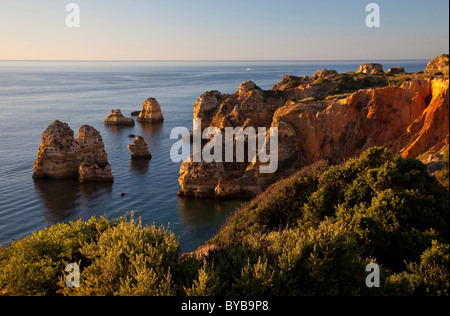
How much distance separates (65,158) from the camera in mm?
52969

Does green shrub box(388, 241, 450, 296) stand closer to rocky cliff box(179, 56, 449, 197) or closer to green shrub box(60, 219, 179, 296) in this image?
green shrub box(60, 219, 179, 296)

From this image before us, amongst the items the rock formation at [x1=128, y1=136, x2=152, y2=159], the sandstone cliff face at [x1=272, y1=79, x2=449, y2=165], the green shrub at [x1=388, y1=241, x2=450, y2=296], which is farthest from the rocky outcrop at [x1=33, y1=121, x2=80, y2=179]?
the green shrub at [x1=388, y1=241, x2=450, y2=296]

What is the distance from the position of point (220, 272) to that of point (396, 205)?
33.2 ft

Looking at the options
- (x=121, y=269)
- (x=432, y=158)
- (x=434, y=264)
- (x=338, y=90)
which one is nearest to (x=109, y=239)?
(x=121, y=269)

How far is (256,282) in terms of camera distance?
8.74 meters

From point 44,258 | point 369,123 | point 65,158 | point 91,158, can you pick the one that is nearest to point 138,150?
point 91,158

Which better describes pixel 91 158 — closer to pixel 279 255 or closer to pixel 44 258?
pixel 44 258

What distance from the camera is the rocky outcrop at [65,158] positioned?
51438 mm

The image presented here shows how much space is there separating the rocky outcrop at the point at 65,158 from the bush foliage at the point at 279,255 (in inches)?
1605

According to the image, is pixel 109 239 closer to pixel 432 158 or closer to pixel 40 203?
pixel 432 158

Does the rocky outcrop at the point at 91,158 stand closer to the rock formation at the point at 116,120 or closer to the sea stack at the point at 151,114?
the rock formation at the point at 116,120

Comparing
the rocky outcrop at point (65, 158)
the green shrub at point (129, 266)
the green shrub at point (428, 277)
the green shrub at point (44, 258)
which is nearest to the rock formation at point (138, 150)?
the rocky outcrop at point (65, 158)
